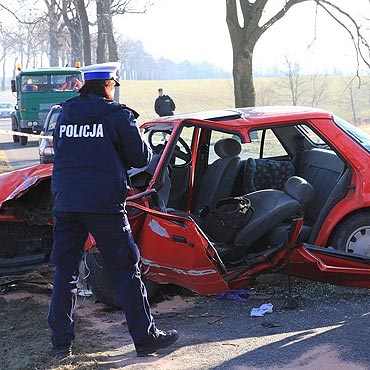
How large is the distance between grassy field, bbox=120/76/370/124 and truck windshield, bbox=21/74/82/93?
1816 centimetres

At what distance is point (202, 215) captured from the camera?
6125mm

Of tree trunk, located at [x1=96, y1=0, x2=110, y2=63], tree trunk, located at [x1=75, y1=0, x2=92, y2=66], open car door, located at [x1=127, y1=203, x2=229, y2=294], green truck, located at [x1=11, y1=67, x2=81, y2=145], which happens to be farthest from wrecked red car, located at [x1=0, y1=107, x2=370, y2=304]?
tree trunk, located at [x1=75, y1=0, x2=92, y2=66]

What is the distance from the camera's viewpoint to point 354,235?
18.9ft

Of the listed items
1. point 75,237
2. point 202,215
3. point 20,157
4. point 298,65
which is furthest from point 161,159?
point 298,65

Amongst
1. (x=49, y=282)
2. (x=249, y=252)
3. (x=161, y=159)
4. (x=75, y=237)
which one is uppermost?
(x=161, y=159)

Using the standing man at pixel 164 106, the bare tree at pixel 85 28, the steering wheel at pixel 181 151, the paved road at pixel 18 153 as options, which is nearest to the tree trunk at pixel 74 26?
the bare tree at pixel 85 28

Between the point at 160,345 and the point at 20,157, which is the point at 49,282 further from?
the point at 20,157

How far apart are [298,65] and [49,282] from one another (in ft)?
143

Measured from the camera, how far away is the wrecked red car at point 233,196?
5.34m

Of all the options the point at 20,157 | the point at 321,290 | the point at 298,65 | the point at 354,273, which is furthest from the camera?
the point at 298,65

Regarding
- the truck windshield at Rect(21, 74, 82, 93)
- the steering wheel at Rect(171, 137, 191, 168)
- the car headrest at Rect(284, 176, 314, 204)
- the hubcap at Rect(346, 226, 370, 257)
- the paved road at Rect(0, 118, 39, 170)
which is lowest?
the paved road at Rect(0, 118, 39, 170)

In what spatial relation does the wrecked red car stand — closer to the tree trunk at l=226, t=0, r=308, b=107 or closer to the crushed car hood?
the crushed car hood

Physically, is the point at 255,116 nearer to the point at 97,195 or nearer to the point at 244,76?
the point at 97,195

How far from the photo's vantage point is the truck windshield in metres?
24.0
